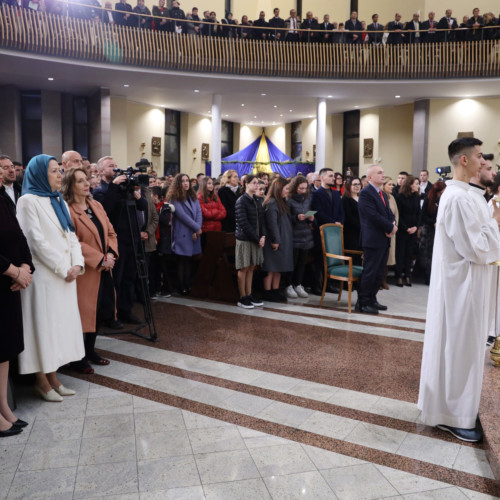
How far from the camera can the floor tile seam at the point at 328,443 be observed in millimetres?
2416

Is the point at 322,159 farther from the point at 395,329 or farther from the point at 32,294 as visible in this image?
the point at 32,294

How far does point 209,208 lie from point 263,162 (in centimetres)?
1010

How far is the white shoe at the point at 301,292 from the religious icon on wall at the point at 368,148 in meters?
11.8

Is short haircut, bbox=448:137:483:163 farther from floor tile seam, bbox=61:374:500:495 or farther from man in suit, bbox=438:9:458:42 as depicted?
man in suit, bbox=438:9:458:42

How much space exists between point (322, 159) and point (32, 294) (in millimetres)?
12938

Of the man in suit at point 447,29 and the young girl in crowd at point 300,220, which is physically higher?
the man in suit at point 447,29

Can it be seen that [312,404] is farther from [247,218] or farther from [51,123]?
[51,123]

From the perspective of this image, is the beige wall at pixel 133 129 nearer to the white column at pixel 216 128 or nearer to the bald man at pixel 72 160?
the white column at pixel 216 128

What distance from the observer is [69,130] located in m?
15.5

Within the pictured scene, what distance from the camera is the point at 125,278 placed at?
5020mm

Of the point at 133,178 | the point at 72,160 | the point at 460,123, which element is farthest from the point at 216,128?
the point at 72,160

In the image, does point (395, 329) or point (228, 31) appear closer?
point (395, 329)

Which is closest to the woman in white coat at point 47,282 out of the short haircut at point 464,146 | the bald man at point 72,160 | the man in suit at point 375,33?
the bald man at point 72,160

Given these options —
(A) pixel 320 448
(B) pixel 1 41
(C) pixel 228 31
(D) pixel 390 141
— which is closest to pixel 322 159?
(D) pixel 390 141
